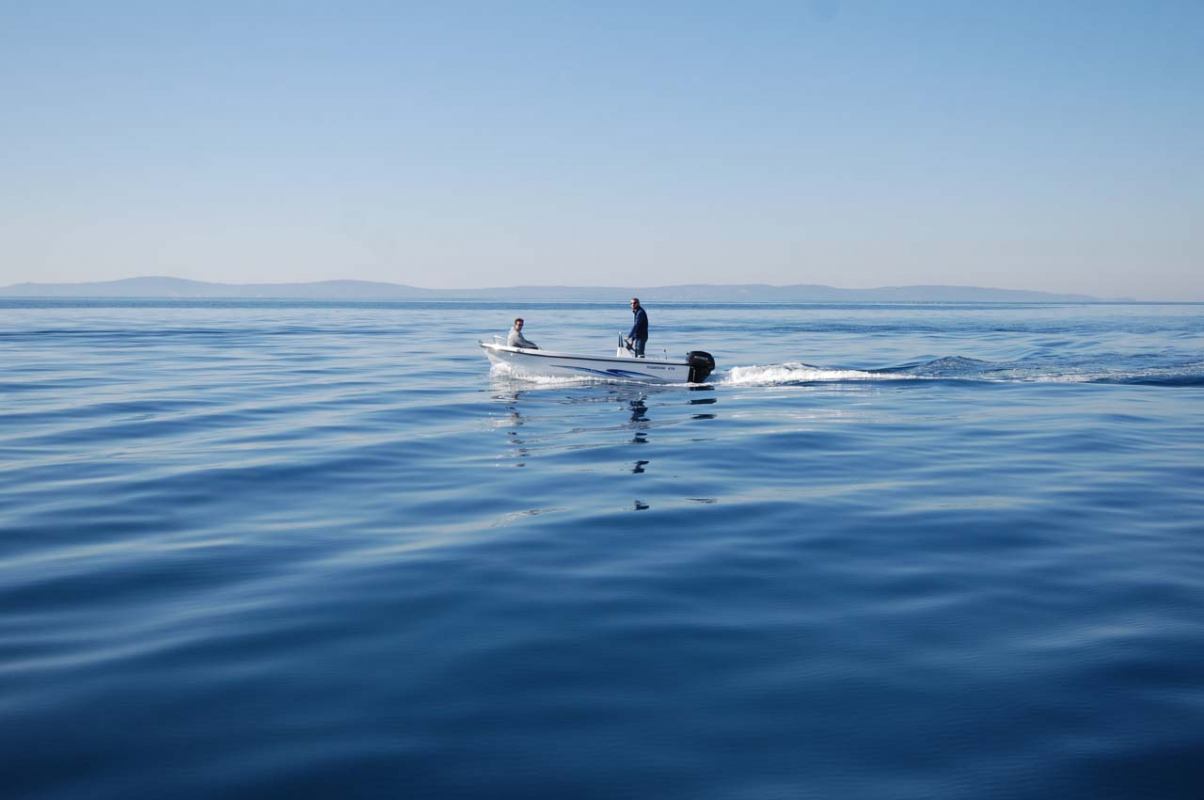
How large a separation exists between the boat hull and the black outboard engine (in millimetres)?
144

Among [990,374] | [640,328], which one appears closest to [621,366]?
[640,328]

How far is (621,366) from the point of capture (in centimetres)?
2989

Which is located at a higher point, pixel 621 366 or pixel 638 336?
pixel 638 336

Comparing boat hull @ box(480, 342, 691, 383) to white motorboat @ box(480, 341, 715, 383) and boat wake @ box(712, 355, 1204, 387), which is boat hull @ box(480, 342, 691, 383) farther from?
boat wake @ box(712, 355, 1204, 387)

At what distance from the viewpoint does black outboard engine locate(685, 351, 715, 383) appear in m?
29.8

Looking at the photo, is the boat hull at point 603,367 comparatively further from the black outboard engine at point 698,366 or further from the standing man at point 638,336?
the standing man at point 638,336

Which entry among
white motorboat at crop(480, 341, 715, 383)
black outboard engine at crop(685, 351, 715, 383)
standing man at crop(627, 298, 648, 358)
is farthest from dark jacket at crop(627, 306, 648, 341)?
black outboard engine at crop(685, 351, 715, 383)

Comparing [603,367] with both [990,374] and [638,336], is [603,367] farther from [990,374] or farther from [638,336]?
[990,374]

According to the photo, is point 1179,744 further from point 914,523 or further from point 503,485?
point 503,485

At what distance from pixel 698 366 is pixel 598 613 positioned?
72.0 feet

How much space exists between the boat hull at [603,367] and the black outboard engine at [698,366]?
144 mm

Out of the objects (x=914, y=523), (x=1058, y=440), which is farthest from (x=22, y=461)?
(x=1058, y=440)

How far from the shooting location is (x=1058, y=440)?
18766 millimetres

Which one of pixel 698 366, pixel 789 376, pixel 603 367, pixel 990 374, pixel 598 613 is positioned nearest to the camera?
pixel 598 613
